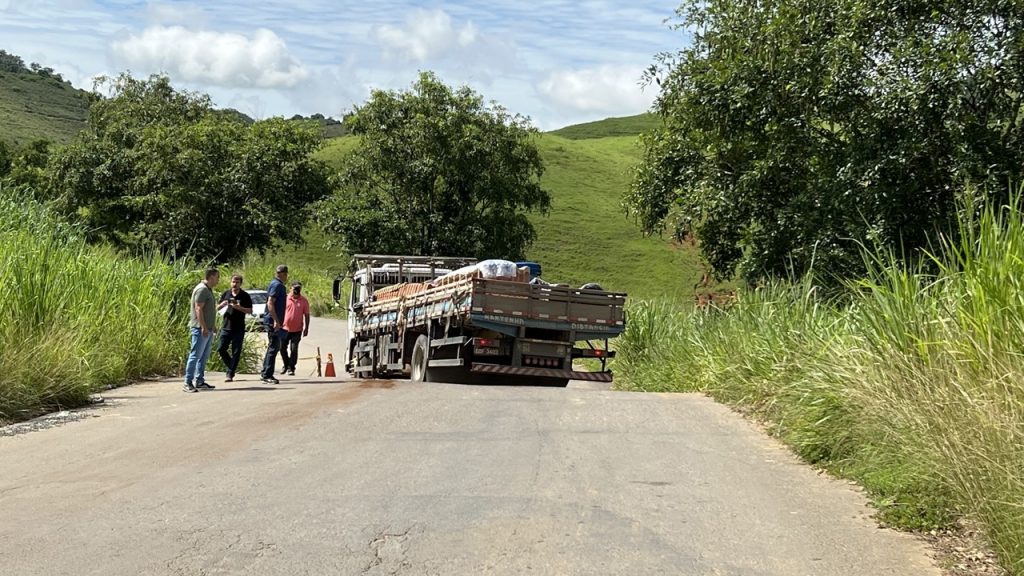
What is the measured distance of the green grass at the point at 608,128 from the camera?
123m

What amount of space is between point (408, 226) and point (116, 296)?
28.0 metres

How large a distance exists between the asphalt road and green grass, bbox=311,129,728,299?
4428 centimetres

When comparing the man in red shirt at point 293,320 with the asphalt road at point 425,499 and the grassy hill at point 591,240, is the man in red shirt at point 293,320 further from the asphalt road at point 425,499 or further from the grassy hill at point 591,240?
the grassy hill at point 591,240

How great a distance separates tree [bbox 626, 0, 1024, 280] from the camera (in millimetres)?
16688

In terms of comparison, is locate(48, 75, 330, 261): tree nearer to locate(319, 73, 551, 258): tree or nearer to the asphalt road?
locate(319, 73, 551, 258): tree

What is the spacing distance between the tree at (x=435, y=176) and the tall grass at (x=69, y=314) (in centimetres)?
2430

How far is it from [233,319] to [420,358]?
3858 millimetres

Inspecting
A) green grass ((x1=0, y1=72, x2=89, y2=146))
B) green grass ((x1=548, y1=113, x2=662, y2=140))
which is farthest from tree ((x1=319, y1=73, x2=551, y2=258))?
green grass ((x1=548, y1=113, x2=662, y2=140))

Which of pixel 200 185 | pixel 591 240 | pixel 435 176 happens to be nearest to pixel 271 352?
pixel 435 176

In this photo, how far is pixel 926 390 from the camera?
23.7 feet

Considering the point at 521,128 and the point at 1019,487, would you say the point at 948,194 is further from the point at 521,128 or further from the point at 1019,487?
the point at 521,128

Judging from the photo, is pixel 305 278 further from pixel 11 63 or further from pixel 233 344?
pixel 11 63

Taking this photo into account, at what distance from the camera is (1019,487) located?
18.1 ft

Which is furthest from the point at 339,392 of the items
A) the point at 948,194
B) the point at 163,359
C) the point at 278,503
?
the point at 948,194
